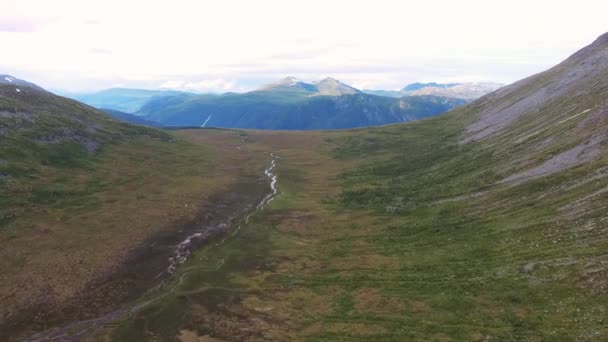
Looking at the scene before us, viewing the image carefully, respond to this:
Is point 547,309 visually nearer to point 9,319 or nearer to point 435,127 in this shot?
point 9,319

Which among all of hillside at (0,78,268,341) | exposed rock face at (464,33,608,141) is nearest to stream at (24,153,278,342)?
hillside at (0,78,268,341)

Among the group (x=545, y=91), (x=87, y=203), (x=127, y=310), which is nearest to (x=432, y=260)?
(x=127, y=310)

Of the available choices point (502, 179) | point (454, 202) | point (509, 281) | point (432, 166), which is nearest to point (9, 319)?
point (509, 281)

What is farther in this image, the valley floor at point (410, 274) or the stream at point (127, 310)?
the stream at point (127, 310)

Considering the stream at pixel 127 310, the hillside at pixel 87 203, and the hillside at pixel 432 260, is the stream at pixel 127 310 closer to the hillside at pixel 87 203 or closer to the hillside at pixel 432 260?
the hillside at pixel 432 260

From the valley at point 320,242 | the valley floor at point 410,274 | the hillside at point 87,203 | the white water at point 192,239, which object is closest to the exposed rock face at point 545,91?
the valley at point 320,242

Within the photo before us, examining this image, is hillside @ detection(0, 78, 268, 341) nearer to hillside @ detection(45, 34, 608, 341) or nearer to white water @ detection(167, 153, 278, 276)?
white water @ detection(167, 153, 278, 276)

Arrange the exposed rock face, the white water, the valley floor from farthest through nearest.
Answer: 1. the exposed rock face
2. the white water
3. the valley floor

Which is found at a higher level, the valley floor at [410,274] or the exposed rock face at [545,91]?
the exposed rock face at [545,91]
